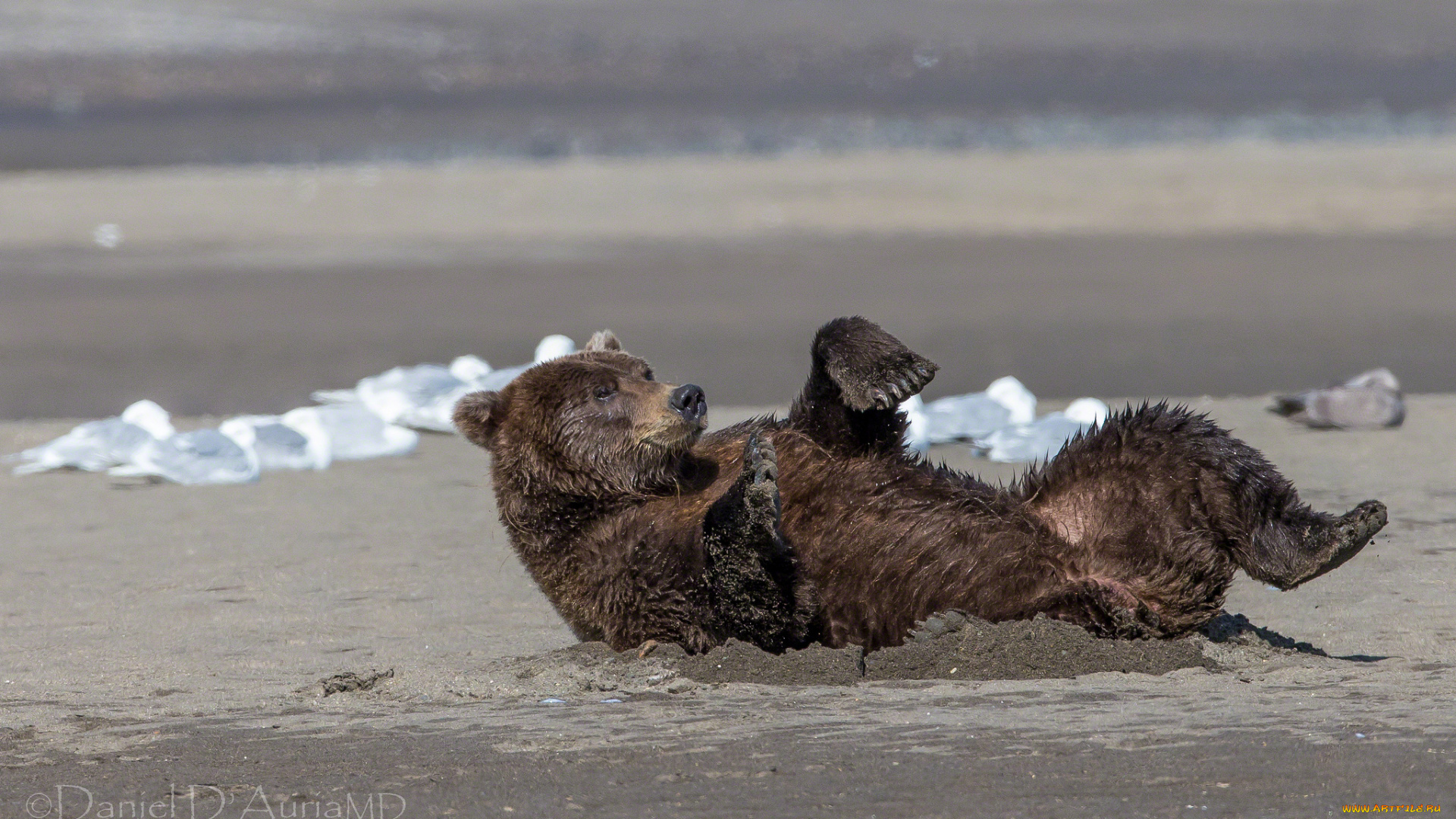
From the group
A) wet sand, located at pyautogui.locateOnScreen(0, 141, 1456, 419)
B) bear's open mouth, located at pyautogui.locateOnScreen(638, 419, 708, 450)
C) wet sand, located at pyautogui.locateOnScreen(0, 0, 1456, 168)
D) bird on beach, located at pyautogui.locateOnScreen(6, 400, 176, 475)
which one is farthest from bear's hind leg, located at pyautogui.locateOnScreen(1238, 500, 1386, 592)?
wet sand, located at pyautogui.locateOnScreen(0, 0, 1456, 168)

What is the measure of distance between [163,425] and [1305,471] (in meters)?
5.59

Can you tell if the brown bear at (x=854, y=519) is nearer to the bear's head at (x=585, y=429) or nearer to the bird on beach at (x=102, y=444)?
the bear's head at (x=585, y=429)

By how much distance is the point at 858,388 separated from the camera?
549 cm

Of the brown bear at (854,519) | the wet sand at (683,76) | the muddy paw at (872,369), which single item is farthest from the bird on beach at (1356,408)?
the wet sand at (683,76)

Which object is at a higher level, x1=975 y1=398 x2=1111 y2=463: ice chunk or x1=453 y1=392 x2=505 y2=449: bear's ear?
x1=975 y1=398 x2=1111 y2=463: ice chunk

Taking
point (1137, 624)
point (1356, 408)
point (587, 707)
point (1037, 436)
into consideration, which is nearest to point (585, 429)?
point (587, 707)

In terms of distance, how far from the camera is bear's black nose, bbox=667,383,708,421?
218 inches

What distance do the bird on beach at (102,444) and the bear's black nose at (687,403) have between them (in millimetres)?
4086

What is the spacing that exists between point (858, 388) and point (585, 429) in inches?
34.0

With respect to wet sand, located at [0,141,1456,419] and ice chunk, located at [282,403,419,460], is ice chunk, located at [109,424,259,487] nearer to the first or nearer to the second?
ice chunk, located at [282,403,419,460]

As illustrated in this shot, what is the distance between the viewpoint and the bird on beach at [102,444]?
8.82m

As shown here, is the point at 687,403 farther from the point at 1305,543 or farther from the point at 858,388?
the point at 1305,543

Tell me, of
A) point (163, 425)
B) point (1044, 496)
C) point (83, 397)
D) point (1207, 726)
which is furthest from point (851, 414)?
point (83, 397)

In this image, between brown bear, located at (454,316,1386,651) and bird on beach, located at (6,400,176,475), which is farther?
bird on beach, located at (6,400,176,475)
